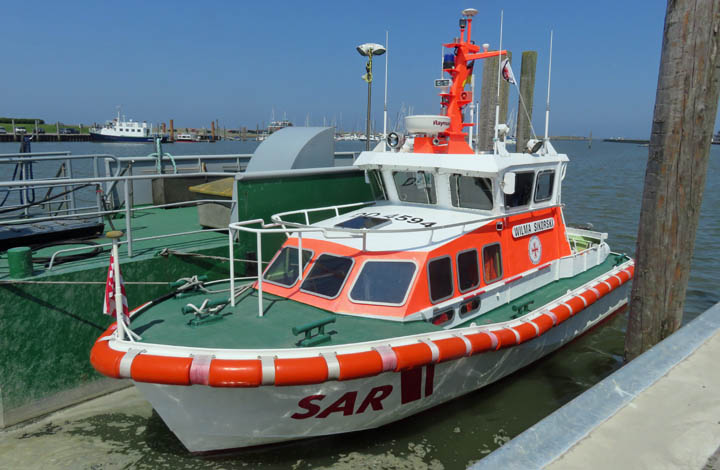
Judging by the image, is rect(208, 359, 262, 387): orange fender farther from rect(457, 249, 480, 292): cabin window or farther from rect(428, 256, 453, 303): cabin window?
rect(457, 249, 480, 292): cabin window

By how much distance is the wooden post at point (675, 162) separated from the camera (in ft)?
13.1

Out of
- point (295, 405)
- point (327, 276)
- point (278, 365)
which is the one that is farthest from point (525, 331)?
point (278, 365)

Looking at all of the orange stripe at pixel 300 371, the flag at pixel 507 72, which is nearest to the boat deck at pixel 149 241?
the orange stripe at pixel 300 371

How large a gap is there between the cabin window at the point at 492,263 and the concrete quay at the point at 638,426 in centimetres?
298

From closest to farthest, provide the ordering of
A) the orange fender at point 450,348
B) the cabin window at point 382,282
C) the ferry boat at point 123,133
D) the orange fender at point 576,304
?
the orange fender at point 450,348 → the cabin window at point 382,282 → the orange fender at point 576,304 → the ferry boat at point 123,133

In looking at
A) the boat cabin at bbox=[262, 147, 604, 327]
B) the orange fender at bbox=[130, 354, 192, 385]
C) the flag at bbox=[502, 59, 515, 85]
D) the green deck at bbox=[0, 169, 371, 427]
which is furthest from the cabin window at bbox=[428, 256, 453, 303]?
the flag at bbox=[502, 59, 515, 85]

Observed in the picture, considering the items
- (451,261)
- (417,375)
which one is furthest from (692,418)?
(451,261)

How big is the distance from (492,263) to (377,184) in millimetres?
2046

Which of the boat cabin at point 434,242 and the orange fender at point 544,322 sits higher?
the boat cabin at point 434,242

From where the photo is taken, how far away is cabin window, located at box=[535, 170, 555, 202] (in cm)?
733

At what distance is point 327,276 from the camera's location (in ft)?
19.3

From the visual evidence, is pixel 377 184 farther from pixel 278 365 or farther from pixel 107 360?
pixel 107 360

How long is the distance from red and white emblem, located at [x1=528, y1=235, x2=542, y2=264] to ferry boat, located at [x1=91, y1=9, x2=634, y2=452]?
0.03 metres

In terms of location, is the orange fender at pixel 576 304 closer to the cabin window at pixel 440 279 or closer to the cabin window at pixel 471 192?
the cabin window at pixel 471 192
